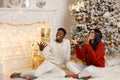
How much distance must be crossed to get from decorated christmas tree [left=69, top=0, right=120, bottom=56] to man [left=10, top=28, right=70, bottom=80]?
2.56ft

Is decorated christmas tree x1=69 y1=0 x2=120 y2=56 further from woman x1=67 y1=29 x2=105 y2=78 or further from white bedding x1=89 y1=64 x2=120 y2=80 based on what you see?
woman x1=67 y1=29 x2=105 y2=78

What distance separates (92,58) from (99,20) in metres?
1.33

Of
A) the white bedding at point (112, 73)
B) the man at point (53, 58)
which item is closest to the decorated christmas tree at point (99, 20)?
the white bedding at point (112, 73)

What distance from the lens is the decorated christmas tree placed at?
486 cm

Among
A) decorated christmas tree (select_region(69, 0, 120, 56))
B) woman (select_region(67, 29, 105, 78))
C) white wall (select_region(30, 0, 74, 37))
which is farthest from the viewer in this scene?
white wall (select_region(30, 0, 74, 37))

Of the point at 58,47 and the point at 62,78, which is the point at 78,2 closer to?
the point at 58,47

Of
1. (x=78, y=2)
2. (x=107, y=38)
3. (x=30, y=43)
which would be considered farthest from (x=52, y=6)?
(x=107, y=38)

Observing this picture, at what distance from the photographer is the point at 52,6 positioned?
5383 millimetres

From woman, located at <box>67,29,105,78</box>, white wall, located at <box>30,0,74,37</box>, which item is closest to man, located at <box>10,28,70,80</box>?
woman, located at <box>67,29,105,78</box>

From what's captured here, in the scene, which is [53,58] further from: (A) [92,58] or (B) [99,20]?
(B) [99,20]

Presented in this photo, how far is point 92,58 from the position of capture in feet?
12.3

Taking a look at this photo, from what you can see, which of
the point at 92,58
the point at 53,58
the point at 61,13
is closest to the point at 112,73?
the point at 92,58

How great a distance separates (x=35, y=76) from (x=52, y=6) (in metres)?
2.15

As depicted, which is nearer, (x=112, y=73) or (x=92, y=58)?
(x=92, y=58)
